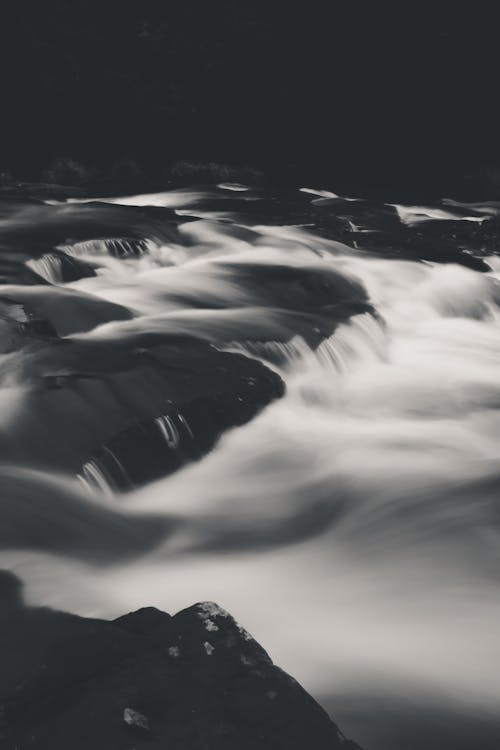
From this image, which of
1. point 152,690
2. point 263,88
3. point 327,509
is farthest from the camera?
point 263,88

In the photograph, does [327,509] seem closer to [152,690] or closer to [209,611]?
[209,611]

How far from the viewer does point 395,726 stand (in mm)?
2266

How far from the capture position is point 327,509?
3.61m

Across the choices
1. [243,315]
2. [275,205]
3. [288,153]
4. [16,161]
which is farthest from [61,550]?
[288,153]

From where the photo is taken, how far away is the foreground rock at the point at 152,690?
6.37ft

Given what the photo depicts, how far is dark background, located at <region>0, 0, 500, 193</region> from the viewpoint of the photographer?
42.9ft

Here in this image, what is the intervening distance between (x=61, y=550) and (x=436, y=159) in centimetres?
1203

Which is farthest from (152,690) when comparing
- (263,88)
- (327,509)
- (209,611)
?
(263,88)

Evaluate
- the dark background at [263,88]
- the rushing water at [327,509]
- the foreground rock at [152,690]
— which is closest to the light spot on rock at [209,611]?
the foreground rock at [152,690]

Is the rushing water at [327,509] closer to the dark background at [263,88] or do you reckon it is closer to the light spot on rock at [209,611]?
the light spot on rock at [209,611]

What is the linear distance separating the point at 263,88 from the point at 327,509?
10.9 m

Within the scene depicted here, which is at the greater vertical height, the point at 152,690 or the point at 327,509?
the point at 152,690

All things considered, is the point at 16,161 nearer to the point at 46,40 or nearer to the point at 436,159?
the point at 46,40

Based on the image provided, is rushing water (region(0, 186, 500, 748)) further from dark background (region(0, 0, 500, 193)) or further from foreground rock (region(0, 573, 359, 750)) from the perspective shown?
dark background (region(0, 0, 500, 193))
